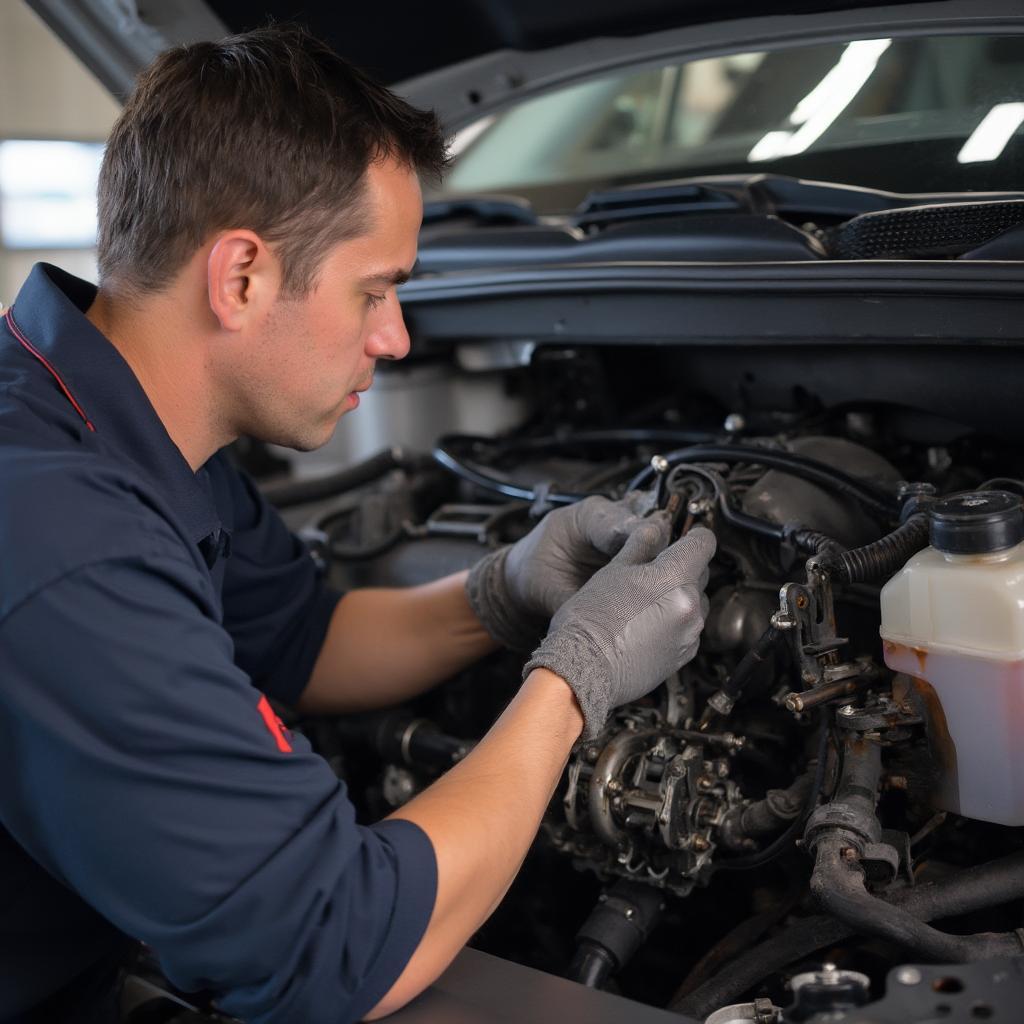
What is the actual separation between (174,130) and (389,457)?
0.86m

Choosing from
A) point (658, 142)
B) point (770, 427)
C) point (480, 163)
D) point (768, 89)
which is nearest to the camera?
point (770, 427)

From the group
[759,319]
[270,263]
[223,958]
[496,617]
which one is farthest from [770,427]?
[223,958]

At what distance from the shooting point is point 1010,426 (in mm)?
1297

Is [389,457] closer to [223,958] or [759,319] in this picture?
[759,319]

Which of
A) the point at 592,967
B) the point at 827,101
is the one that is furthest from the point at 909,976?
the point at 827,101

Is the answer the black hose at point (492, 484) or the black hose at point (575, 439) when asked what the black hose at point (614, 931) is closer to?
the black hose at point (492, 484)

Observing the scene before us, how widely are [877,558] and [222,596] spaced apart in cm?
74

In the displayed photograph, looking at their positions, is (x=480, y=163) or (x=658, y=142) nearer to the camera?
(x=658, y=142)

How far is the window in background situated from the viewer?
4477 millimetres

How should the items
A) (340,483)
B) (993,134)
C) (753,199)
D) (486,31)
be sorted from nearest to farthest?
(993,134) → (753,199) → (486,31) → (340,483)

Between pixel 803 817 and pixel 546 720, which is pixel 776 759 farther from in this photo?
pixel 546 720

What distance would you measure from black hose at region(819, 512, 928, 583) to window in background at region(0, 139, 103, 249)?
3.98 meters

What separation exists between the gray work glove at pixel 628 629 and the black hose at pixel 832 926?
24cm

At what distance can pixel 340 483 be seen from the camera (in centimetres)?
186
